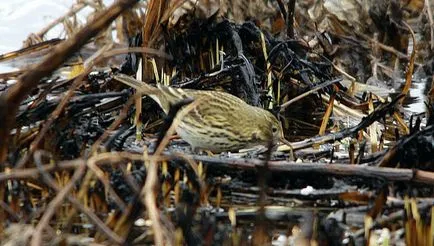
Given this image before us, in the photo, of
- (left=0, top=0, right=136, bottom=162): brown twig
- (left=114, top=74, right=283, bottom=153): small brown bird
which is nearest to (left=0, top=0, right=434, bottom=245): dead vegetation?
(left=0, top=0, right=136, bottom=162): brown twig

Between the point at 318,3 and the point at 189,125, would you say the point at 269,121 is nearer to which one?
the point at 189,125

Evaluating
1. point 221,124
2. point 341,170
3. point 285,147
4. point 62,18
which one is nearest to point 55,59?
point 341,170

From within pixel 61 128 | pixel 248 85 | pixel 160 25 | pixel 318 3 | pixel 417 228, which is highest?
pixel 318 3

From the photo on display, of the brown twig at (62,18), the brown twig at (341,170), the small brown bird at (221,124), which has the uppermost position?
the brown twig at (62,18)

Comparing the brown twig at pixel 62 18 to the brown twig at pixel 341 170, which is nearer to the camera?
the brown twig at pixel 341 170

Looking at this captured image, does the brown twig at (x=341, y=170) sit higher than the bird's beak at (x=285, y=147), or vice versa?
the bird's beak at (x=285, y=147)

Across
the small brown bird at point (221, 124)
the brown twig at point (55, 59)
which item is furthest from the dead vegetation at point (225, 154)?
the small brown bird at point (221, 124)

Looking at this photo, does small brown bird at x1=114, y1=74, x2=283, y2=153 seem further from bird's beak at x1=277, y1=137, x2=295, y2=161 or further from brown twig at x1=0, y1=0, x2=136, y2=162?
brown twig at x1=0, y1=0, x2=136, y2=162

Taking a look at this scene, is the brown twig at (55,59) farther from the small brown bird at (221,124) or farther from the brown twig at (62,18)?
the brown twig at (62,18)

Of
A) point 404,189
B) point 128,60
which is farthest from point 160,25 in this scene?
point 404,189
